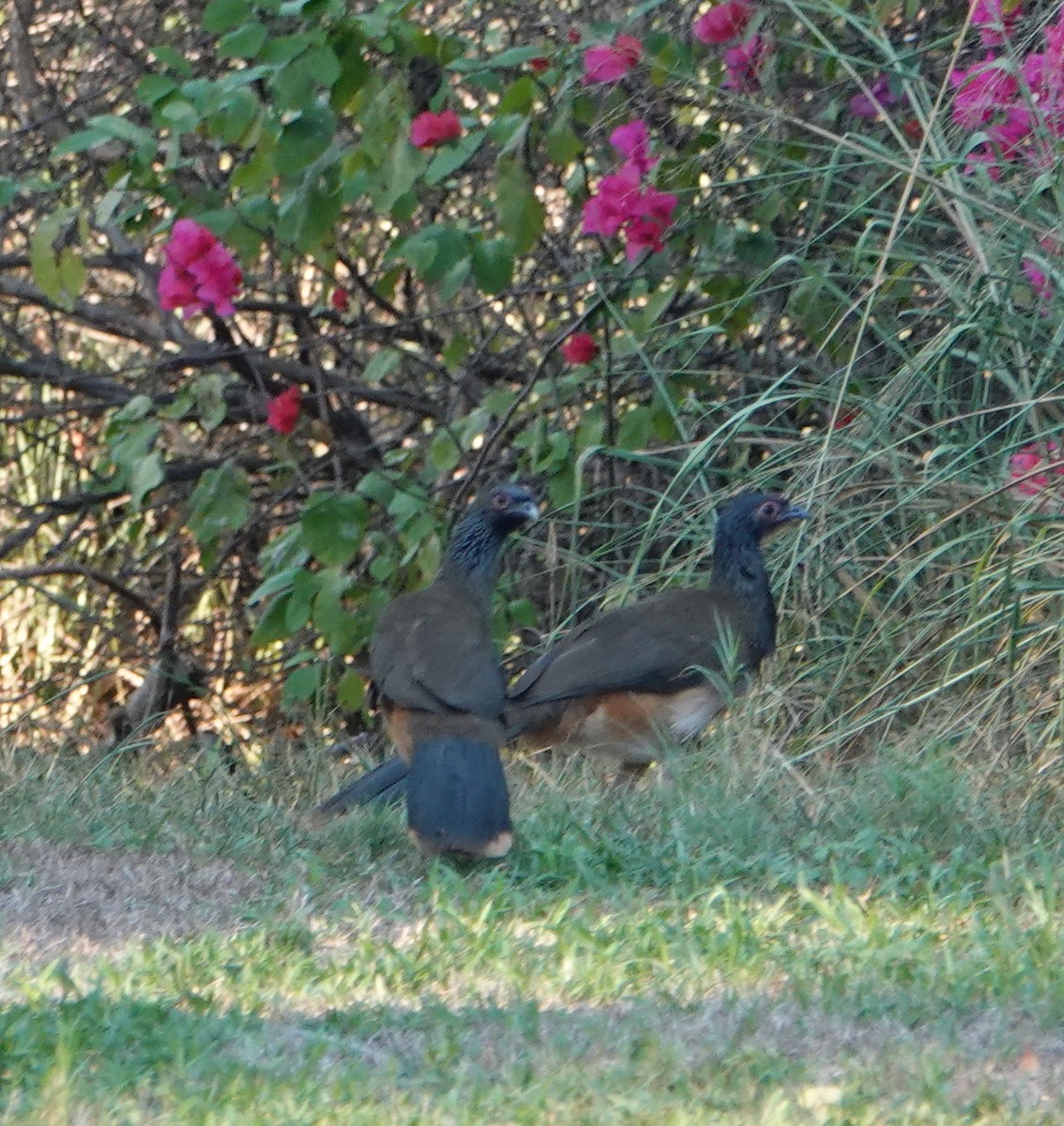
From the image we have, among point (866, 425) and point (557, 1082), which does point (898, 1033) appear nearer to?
point (557, 1082)

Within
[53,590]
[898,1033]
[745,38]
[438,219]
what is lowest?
[53,590]

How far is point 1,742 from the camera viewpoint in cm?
681

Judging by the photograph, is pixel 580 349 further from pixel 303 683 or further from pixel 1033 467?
pixel 1033 467

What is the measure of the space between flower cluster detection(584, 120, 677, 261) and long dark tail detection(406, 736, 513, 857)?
214cm

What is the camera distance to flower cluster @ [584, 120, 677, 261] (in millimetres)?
6301

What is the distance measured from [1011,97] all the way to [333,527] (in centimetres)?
247

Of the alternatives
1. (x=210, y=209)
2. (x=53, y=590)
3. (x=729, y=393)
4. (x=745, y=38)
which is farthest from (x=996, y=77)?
(x=53, y=590)

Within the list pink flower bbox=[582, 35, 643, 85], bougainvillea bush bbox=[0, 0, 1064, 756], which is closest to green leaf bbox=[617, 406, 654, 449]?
bougainvillea bush bbox=[0, 0, 1064, 756]

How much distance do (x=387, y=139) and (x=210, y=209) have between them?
91cm

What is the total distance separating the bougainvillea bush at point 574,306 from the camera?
5.89m

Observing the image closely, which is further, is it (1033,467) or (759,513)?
(759,513)

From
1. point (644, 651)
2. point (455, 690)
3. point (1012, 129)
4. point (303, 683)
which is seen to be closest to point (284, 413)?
point (303, 683)

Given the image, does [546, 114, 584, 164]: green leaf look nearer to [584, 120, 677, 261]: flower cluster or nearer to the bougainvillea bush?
the bougainvillea bush

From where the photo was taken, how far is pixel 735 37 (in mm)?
6473
